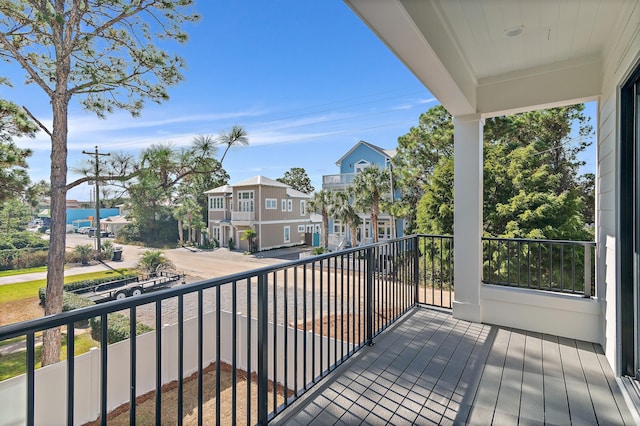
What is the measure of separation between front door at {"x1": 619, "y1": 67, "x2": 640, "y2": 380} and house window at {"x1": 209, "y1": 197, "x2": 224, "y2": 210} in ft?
60.4

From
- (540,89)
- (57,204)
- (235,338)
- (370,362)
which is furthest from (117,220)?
(540,89)

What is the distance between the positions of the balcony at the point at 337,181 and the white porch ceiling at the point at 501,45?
37.6 feet

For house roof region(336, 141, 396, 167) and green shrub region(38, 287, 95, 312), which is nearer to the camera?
green shrub region(38, 287, 95, 312)

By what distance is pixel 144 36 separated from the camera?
21.6 ft

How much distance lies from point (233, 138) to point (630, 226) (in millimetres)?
5874

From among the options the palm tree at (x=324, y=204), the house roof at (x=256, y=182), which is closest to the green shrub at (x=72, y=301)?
the palm tree at (x=324, y=204)

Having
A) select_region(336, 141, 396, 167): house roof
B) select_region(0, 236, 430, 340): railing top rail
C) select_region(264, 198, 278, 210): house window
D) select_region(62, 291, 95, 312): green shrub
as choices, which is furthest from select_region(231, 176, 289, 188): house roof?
select_region(0, 236, 430, 340): railing top rail

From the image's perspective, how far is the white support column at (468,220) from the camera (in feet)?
10.5

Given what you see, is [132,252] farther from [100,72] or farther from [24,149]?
[100,72]

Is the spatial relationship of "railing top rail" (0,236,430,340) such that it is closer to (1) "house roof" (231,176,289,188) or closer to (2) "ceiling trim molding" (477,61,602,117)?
(2) "ceiling trim molding" (477,61,602,117)

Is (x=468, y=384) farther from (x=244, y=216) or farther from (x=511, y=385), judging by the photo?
(x=244, y=216)

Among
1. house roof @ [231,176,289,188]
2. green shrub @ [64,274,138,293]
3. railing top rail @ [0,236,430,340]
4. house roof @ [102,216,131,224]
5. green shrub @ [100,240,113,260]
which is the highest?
house roof @ [231,176,289,188]

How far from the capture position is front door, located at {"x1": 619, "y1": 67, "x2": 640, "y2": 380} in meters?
1.92

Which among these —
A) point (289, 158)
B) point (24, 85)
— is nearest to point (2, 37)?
point (24, 85)
